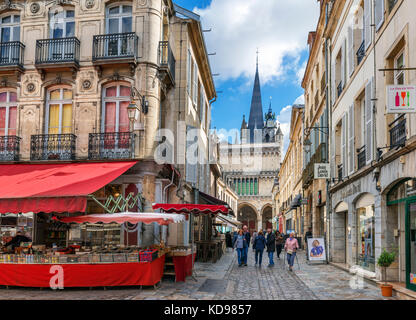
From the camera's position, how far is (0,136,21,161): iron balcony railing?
15117 mm

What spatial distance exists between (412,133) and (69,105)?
10.6 meters

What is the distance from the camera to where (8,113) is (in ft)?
51.8

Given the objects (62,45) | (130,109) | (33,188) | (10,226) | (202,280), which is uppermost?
(62,45)

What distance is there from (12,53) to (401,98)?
40.8 ft

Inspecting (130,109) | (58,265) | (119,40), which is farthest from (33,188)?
(119,40)

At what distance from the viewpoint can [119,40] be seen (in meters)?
14.9

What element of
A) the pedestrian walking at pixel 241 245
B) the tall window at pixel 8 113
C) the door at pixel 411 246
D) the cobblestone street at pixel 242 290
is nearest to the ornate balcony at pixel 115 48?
the tall window at pixel 8 113

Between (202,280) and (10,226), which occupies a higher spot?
(10,226)

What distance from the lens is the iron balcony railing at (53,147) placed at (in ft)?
48.4

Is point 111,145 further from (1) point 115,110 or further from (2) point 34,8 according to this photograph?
(2) point 34,8

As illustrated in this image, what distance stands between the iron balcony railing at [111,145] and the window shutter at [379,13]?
300 inches

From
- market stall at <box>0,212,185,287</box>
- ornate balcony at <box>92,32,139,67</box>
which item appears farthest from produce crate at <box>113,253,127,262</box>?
ornate balcony at <box>92,32,139,67</box>

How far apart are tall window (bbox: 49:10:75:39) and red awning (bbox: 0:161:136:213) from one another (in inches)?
176

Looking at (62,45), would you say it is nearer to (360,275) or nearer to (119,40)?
(119,40)
